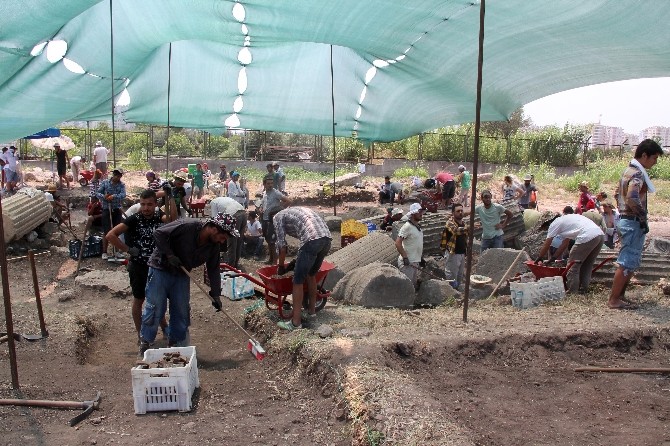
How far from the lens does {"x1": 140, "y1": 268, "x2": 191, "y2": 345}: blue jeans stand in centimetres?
525

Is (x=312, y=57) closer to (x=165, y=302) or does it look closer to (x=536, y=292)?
(x=536, y=292)

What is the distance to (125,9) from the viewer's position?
9391 millimetres

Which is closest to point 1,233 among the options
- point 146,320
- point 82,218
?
point 146,320

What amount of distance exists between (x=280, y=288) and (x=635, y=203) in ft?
12.8

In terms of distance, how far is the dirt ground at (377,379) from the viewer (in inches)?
158

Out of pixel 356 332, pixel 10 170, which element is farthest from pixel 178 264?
pixel 10 170

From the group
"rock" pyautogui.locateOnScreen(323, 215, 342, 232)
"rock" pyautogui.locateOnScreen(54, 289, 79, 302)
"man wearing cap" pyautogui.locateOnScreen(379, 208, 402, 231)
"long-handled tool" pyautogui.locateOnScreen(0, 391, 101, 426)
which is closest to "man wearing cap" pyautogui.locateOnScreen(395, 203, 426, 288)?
"man wearing cap" pyautogui.locateOnScreen(379, 208, 402, 231)

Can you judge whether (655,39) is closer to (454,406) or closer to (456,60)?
(456,60)

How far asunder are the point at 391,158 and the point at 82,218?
17.0 metres

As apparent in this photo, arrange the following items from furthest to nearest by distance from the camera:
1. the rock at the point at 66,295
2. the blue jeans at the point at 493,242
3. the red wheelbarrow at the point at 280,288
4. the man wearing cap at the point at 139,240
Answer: the blue jeans at the point at 493,242, the rock at the point at 66,295, the red wheelbarrow at the point at 280,288, the man wearing cap at the point at 139,240

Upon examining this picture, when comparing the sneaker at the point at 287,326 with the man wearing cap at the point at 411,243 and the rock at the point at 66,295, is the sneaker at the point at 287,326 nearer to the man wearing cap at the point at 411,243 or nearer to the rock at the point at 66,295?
the man wearing cap at the point at 411,243

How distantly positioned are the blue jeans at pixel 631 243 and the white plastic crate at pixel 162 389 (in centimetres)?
486

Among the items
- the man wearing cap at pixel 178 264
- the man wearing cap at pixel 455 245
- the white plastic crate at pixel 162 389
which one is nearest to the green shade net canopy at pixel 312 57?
the man wearing cap at pixel 455 245

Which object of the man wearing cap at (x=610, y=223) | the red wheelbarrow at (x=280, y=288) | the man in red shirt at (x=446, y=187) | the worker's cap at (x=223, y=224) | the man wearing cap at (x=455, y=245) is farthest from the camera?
the man in red shirt at (x=446, y=187)
